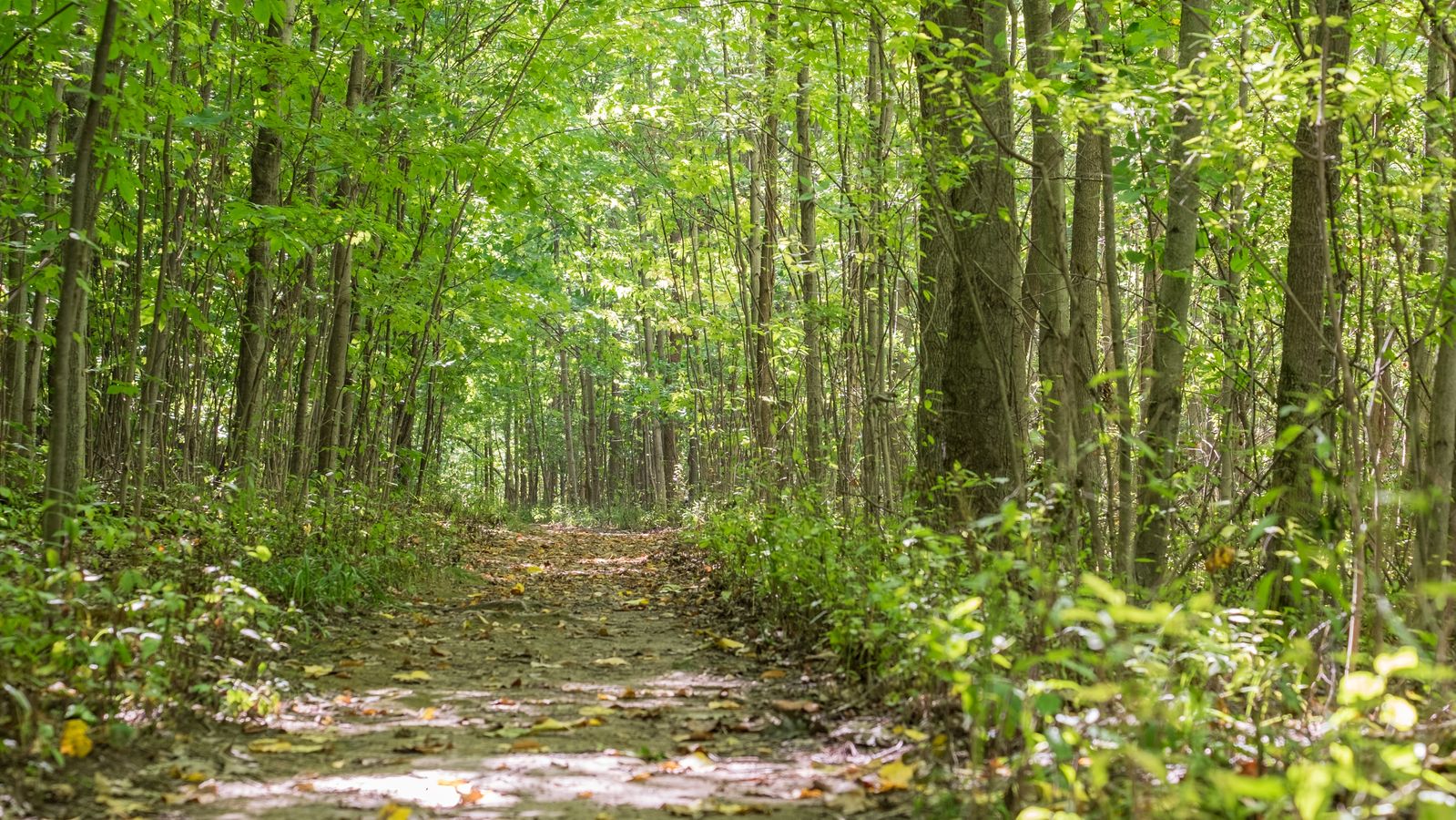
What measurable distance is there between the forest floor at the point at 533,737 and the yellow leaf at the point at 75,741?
4.0 inches

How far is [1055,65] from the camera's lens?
4.82 meters

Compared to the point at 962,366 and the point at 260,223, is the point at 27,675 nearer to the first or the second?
the point at 260,223

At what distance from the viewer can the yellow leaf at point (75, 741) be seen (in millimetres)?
3182

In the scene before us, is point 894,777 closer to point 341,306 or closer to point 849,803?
point 849,803

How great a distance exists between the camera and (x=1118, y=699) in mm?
3314

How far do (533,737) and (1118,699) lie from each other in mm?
2256

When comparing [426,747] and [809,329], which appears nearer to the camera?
[426,747]

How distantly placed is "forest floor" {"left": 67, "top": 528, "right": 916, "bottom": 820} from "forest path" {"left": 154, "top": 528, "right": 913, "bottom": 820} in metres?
0.01

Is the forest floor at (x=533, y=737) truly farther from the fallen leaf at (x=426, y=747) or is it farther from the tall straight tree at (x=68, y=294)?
the tall straight tree at (x=68, y=294)

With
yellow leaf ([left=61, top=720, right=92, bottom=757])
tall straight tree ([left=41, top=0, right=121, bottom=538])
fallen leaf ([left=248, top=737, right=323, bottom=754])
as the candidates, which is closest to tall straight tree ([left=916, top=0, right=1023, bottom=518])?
fallen leaf ([left=248, top=737, right=323, bottom=754])

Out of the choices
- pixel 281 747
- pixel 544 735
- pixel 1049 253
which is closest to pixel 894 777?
pixel 544 735

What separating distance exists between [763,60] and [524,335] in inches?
179

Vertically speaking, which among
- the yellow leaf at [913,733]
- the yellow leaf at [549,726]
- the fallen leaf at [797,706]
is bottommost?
the yellow leaf at [549,726]

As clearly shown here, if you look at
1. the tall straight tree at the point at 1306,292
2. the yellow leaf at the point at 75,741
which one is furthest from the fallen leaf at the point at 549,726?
the tall straight tree at the point at 1306,292
